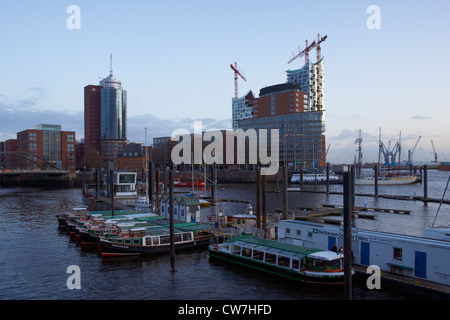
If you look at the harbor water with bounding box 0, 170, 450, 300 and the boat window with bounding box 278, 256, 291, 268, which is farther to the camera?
the boat window with bounding box 278, 256, 291, 268

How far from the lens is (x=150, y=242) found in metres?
34.5

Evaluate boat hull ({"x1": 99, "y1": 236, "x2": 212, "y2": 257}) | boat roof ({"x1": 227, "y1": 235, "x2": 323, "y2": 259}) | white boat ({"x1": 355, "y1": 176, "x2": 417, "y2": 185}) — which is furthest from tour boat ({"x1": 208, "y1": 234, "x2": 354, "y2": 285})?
white boat ({"x1": 355, "y1": 176, "x2": 417, "y2": 185})

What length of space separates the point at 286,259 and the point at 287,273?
168 centimetres

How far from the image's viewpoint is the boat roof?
26.6 meters

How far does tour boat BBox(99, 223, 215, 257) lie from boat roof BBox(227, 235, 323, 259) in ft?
19.3

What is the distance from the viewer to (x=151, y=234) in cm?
3516

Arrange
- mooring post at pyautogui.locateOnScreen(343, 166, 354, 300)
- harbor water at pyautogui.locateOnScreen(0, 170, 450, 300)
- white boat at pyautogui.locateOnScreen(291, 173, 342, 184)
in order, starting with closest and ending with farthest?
mooring post at pyautogui.locateOnScreen(343, 166, 354, 300) → harbor water at pyautogui.locateOnScreen(0, 170, 450, 300) → white boat at pyautogui.locateOnScreen(291, 173, 342, 184)

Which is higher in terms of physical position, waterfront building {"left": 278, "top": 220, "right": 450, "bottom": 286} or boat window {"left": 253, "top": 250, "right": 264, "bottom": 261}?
waterfront building {"left": 278, "top": 220, "right": 450, "bottom": 286}

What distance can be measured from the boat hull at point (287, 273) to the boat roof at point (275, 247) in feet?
3.64

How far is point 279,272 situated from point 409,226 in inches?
1191

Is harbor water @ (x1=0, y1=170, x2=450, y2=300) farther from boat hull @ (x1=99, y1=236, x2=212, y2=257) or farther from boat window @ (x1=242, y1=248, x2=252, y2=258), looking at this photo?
boat window @ (x1=242, y1=248, x2=252, y2=258)

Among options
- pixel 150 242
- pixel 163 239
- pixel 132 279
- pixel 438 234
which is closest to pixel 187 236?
pixel 163 239

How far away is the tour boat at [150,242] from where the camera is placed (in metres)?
33.5
